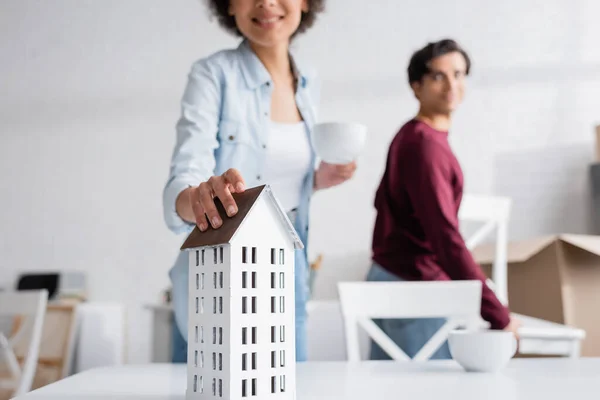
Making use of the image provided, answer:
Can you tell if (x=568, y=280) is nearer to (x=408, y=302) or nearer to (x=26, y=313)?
(x=408, y=302)

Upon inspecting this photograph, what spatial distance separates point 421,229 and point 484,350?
684 mm

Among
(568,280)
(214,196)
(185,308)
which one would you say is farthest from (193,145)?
(568,280)

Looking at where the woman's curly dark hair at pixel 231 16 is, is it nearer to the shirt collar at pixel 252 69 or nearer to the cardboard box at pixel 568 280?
the shirt collar at pixel 252 69

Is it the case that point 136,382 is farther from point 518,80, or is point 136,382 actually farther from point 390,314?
point 518,80

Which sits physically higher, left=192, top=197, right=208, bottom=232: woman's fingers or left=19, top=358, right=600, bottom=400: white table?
left=192, top=197, right=208, bottom=232: woman's fingers

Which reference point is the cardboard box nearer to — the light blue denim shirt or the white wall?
the white wall

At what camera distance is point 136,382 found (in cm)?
70

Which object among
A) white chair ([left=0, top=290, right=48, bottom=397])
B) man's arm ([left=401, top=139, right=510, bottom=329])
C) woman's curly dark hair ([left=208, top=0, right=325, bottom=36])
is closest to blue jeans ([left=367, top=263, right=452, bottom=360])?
man's arm ([left=401, top=139, right=510, bottom=329])

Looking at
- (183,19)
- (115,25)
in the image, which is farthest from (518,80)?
(115,25)

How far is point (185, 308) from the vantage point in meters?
1.05

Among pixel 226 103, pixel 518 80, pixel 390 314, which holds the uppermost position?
pixel 518 80

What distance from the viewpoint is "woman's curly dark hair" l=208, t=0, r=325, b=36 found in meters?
1.31

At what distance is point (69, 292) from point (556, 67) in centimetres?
235

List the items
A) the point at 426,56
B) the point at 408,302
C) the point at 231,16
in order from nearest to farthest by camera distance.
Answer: the point at 408,302
the point at 231,16
the point at 426,56
